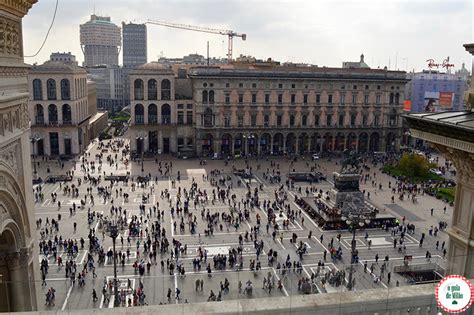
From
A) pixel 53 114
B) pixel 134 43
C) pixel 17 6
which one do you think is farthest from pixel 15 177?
pixel 134 43

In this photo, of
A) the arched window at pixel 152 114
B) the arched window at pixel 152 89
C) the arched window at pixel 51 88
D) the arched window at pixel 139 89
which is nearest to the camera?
the arched window at pixel 51 88

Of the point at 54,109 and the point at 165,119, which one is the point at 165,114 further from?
the point at 54,109

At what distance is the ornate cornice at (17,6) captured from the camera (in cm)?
1066

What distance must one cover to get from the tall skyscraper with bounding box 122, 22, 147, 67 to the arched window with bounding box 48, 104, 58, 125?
121654 mm

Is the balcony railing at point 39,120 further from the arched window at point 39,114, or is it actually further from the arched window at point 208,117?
the arched window at point 208,117

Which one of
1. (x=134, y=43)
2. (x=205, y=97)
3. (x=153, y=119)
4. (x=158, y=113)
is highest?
(x=134, y=43)

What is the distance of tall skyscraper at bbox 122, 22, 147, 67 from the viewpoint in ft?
573

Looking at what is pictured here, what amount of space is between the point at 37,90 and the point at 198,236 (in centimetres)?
3751

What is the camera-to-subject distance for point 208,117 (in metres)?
58.8

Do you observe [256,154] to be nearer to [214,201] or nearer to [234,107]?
[234,107]

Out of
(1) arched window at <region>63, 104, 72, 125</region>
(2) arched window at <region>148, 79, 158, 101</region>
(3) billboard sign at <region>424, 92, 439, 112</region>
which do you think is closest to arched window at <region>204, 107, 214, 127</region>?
(2) arched window at <region>148, 79, 158, 101</region>

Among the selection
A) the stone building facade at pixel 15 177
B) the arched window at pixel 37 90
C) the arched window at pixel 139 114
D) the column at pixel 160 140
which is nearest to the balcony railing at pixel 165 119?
the column at pixel 160 140

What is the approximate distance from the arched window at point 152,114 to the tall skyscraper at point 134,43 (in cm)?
12121

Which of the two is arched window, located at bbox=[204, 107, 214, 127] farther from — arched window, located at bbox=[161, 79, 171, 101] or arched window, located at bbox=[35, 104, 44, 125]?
arched window, located at bbox=[35, 104, 44, 125]
